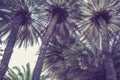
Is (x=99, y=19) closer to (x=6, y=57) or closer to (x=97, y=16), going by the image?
(x=97, y=16)

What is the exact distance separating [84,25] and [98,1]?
10.1 ft

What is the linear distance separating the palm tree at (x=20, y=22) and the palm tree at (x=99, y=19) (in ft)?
13.3

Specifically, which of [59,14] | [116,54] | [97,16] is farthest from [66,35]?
[116,54]

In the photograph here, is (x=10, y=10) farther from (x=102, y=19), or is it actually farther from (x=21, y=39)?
(x=102, y=19)

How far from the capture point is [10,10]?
1185 inches

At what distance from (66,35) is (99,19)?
14.3 ft

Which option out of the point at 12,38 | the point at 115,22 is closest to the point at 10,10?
the point at 12,38

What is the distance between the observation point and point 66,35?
32.4 m

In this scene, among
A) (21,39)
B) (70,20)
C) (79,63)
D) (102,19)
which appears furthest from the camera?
(21,39)

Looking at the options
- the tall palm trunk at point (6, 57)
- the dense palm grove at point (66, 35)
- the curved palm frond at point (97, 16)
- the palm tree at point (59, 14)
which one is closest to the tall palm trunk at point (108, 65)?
the dense palm grove at point (66, 35)

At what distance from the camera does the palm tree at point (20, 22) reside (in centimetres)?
2804

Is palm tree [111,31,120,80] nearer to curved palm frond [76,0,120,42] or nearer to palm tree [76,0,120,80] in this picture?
palm tree [76,0,120,80]

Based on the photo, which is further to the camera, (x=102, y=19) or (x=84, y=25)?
(x=84, y=25)

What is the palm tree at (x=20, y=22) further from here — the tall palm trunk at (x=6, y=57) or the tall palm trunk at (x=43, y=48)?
the tall palm trunk at (x=43, y=48)
